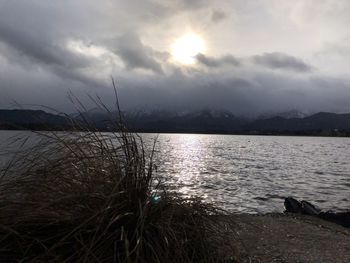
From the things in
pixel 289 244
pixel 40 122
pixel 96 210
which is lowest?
pixel 289 244

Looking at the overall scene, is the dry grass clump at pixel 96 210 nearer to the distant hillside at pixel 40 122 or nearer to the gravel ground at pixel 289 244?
the distant hillside at pixel 40 122

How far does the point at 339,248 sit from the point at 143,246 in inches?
219

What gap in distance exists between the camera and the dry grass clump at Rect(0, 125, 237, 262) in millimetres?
4281

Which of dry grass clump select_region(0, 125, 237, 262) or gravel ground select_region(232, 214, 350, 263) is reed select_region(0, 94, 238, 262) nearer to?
dry grass clump select_region(0, 125, 237, 262)

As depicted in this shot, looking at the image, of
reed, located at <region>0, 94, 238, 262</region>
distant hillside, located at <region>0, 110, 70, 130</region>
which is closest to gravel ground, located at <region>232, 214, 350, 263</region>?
reed, located at <region>0, 94, 238, 262</region>

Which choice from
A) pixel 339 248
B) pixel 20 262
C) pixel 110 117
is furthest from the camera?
pixel 339 248

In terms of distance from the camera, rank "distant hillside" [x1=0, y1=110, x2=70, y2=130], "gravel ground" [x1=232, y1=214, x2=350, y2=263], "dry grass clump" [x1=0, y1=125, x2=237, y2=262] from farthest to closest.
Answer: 1. "gravel ground" [x1=232, y1=214, x2=350, y2=263]
2. "distant hillside" [x1=0, y1=110, x2=70, y2=130]
3. "dry grass clump" [x1=0, y1=125, x2=237, y2=262]

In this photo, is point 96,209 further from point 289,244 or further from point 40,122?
point 289,244

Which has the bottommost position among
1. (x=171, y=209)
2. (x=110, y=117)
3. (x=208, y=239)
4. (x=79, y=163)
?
(x=208, y=239)

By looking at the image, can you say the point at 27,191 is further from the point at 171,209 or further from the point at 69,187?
the point at 171,209

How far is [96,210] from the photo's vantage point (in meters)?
4.35

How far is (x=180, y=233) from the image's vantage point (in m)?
4.92

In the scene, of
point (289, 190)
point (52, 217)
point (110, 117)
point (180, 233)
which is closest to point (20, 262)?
point (52, 217)

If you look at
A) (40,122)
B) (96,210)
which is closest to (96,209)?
(96,210)
